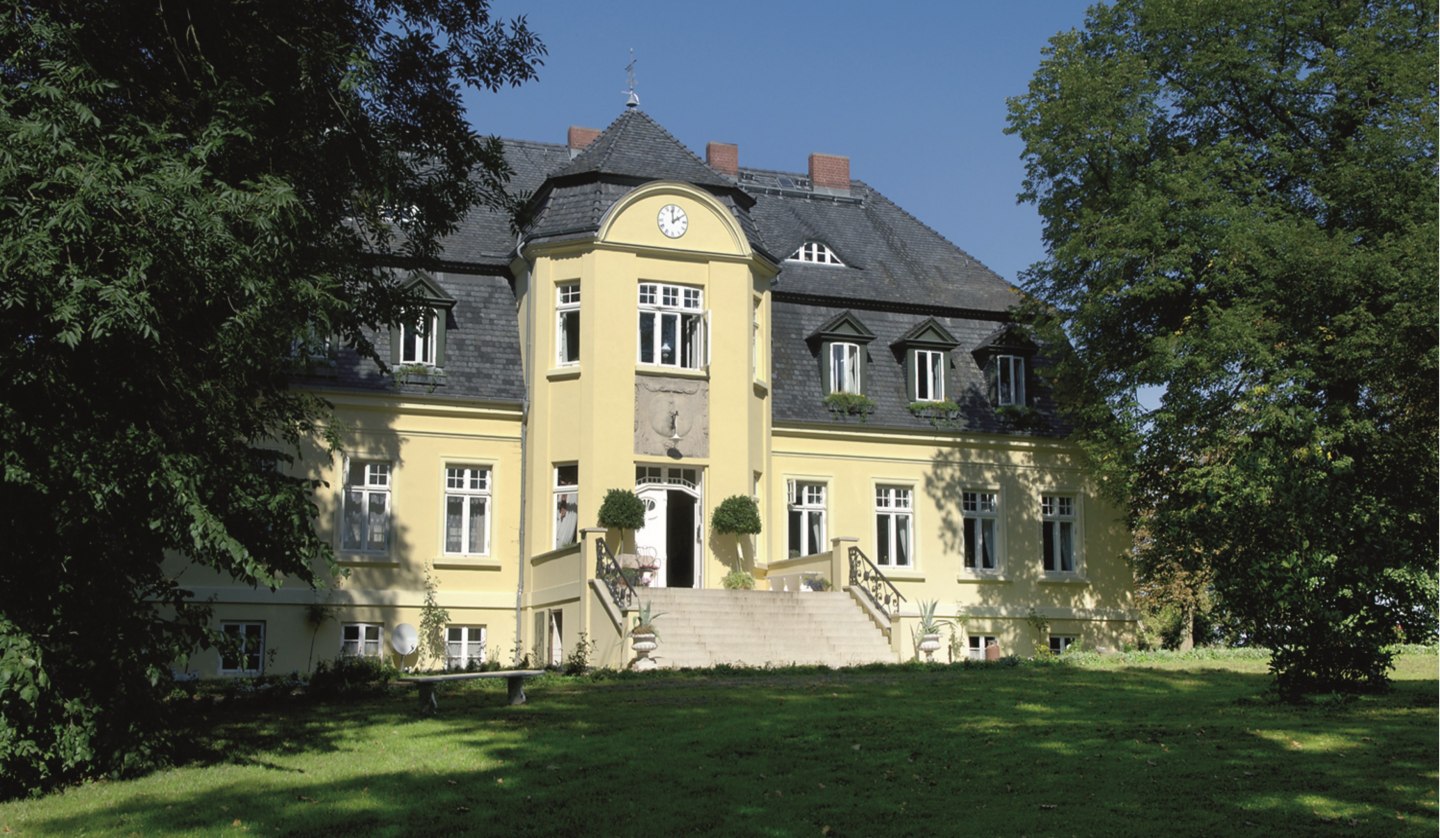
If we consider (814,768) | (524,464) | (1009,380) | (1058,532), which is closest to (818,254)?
(1009,380)

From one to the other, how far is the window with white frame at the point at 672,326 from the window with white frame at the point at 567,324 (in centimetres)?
123

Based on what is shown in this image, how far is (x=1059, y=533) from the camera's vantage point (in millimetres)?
31453

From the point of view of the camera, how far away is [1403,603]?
46.2 ft

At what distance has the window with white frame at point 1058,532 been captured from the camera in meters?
31.3

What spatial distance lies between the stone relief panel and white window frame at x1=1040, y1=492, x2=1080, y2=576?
27.9 feet

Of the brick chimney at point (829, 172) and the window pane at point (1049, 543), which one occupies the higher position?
the brick chimney at point (829, 172)

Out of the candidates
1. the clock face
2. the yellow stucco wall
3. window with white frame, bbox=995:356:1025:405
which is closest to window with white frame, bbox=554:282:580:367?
the clock face

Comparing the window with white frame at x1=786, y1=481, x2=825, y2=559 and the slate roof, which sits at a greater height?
the slate roof

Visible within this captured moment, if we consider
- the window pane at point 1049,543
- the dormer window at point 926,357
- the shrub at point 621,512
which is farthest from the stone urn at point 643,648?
the window pane at point 1049,543

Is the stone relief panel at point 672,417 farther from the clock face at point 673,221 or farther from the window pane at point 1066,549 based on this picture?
the window pane at point 1066,549

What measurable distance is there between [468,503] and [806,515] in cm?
688

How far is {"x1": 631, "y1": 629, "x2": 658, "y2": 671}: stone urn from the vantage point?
70.3ft

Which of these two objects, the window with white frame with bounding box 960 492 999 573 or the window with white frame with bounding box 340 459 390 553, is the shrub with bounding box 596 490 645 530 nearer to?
the window with white frame with bounding box 340 459 390 553

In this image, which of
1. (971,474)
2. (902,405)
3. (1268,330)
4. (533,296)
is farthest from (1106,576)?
(533,296)
